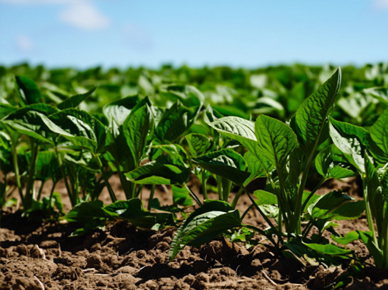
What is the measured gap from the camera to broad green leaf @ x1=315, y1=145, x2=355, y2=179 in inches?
81.7

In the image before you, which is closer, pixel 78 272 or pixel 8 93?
pixel 78 272

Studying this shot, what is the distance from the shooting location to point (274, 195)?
2135mm

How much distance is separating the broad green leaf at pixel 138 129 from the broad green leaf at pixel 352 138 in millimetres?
854

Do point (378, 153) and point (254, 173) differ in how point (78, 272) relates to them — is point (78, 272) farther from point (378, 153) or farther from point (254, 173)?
point (378, 153)

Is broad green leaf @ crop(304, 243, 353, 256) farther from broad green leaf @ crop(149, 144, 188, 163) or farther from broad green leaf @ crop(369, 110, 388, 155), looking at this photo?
broad green leaf @ crop(149, 144, 188, 163)

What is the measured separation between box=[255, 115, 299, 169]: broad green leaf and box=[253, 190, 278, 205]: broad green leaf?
0.24m

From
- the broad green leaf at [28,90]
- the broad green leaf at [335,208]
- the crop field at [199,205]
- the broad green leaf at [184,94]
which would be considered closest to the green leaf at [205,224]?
the crop field at [199,205]

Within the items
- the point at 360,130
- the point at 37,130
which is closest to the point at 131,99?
the point at 37,130

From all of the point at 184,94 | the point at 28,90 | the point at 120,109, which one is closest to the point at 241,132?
the point at 120,109

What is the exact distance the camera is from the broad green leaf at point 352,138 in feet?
6.21

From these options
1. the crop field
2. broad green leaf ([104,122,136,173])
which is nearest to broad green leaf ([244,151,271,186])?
the crop field

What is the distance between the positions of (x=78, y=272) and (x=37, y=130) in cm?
76

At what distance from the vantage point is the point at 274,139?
1855mm

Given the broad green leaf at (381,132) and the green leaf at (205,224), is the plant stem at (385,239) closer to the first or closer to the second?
the broad green leaf at (381,132)
